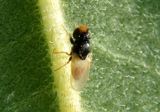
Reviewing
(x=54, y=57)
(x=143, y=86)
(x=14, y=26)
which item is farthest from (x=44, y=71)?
(x=143, y=86)

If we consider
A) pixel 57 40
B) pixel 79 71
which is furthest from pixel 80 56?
pixel 57 40

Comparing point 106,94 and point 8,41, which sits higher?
point 8,41

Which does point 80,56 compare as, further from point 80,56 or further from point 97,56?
point 97,56

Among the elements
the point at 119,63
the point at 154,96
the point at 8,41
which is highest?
the point at 8,41

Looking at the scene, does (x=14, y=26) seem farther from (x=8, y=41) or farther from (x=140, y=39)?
(x=140, y=39)
